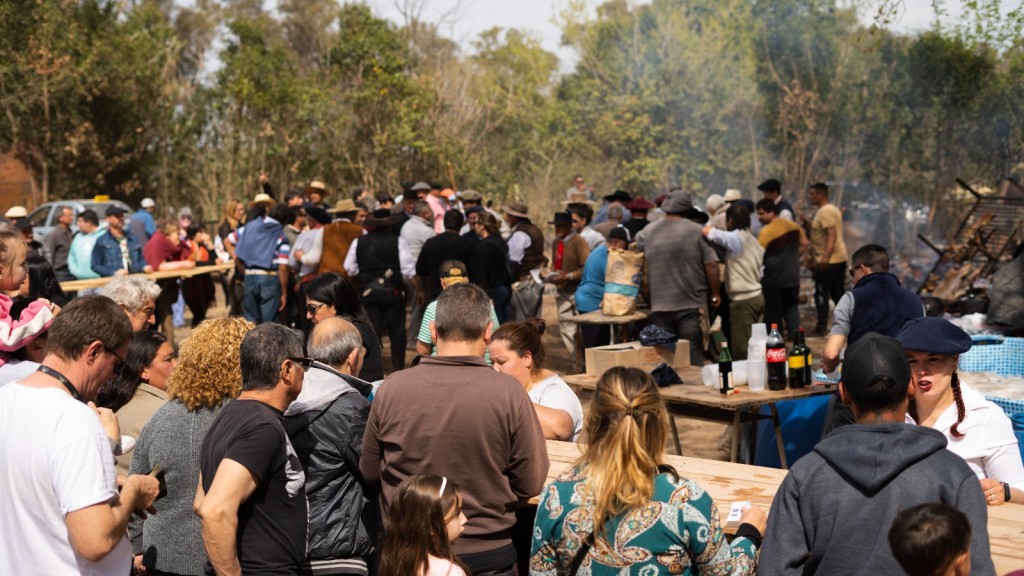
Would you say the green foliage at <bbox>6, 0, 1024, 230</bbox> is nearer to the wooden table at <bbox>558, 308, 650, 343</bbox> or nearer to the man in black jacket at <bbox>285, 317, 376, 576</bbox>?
the wooden table at <bbox>558, 308, 650, 343</bbox>

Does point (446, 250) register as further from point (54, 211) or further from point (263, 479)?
point (54, 211)

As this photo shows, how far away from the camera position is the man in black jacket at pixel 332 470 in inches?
142

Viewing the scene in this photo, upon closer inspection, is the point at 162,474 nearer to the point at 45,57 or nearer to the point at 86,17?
→ the point at 45,57

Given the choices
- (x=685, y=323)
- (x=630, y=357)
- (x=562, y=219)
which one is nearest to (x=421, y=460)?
(x=630, y=357)

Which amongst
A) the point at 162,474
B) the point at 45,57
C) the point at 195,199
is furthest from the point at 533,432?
the point at 195,199

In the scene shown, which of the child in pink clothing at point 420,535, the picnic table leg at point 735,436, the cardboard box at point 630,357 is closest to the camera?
the child in pink clothing at point 420,535

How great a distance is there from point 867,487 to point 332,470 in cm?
183

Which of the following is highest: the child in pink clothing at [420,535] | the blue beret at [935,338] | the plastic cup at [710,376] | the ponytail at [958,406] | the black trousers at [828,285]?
the blue beret at [935,338]

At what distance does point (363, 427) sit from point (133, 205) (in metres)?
23.2

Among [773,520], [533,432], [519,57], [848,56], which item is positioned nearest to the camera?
[773,520]

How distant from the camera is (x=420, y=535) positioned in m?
3.15

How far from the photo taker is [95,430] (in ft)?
9.16

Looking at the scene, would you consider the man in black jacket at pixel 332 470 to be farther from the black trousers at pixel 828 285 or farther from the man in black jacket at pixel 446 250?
the black trousers at pixel 828 285

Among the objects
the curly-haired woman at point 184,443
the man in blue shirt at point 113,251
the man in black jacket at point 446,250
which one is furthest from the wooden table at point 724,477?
the man in blue shirt at point 113,251
